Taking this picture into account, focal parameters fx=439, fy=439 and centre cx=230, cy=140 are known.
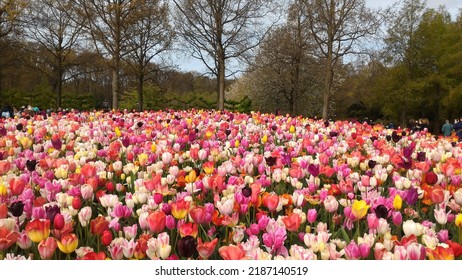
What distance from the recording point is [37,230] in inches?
76.1

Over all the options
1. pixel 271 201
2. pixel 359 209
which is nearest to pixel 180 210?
pixel 271 201

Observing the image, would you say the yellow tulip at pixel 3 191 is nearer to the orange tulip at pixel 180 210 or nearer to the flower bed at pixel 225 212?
the flower bed at pixel 225 212

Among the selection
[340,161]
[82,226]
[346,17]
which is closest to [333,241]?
[82,226]

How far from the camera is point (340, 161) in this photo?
4051 mm

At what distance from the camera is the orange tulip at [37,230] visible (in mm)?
1926

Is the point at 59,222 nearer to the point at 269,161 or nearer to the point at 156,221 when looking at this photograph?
the point at 156,221

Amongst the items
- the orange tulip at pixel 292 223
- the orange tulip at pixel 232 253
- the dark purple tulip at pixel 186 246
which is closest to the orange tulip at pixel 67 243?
the dark purple tulip at pixel 186 246

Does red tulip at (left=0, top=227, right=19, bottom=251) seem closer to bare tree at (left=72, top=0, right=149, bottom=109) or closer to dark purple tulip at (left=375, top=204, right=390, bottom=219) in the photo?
dark purple tulip at (left=375, top=204, right=390, bottom=219)

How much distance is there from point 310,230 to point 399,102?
35.6m

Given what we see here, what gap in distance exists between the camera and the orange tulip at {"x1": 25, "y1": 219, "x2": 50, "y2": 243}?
193cm

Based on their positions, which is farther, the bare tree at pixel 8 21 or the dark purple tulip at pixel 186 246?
the bare tree at pixel 8 21

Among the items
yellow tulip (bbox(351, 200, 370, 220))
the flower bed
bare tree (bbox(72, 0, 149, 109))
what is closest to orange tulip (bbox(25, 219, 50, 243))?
the flower bed
